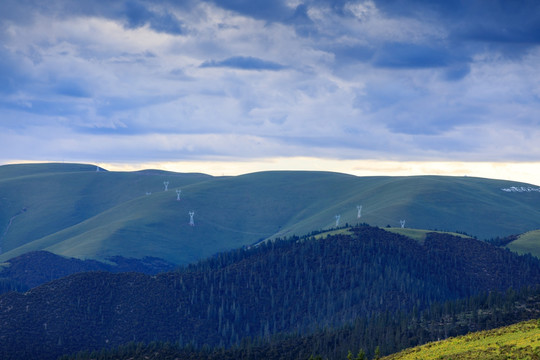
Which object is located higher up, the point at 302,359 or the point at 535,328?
the point at 535,328

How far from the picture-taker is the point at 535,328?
383 ft

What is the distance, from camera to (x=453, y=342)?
393 ft

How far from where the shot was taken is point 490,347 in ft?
355

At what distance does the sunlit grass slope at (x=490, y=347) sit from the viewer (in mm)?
99625

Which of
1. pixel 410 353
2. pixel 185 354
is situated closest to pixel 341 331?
pixel 185 354

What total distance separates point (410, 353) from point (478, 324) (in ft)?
195

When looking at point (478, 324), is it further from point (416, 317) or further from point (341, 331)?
point (341, 331)

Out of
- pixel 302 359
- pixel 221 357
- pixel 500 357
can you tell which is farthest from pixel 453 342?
pixel 221 357

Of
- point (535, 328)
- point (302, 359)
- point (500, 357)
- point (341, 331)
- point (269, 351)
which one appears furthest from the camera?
point (341, 331)

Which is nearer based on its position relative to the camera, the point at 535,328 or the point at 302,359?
the point at 535,328

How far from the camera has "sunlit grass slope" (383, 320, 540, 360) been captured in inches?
3922

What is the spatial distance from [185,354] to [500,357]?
8595 cm

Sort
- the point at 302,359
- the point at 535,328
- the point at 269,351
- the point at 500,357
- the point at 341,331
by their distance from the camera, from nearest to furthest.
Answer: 1. the point at 500,357
2. the point at 535,328
3. the point at 302,359
4. the point at 269,351
5. the point at 341,331

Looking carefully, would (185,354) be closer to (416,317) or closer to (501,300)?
(416,317)
